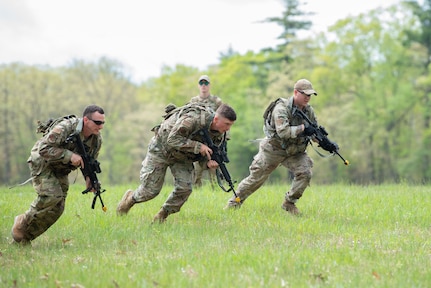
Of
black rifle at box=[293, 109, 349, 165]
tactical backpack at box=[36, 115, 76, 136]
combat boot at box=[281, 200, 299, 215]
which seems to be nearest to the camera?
tactical backpack at box=[36, 115, 76, 136]

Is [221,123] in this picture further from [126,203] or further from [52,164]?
[52,164]

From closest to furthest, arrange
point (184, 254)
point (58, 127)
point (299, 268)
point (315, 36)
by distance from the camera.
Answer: point (299, 268) → point (184, 254) → point (58, 127) → point (315, 36)

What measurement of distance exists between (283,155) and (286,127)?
786 millimetres

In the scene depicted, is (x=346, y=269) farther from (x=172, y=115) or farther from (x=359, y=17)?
(x=359, y=17)

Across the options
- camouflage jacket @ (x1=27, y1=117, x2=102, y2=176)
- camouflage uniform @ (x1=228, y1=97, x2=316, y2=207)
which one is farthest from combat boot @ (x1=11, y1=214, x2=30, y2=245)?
camouflage uniform @ (x1=228, y1=97, x2=316, y2=207)

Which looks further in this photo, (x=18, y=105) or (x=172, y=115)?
(x=18, y=105)

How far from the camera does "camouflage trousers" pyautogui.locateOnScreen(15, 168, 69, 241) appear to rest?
7207 mm

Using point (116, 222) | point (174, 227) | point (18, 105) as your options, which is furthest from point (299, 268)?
point (18, 105)

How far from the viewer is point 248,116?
45.9 meters

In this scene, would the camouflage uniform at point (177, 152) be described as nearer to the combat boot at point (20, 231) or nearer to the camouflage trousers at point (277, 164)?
the camouflage trousers at point (277, 164)

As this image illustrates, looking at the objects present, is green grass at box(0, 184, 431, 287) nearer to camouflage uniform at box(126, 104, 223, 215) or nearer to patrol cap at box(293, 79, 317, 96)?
camouflage uniform at box(126, 104, 223, 215)

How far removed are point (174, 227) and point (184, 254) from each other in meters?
1.86

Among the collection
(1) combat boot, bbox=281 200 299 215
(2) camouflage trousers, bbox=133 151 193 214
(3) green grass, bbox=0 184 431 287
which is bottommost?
(3) green grass, bbox=0 184 431 287

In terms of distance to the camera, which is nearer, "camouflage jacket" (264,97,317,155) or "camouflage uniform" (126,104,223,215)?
"camouflage uniform" (126,104,223,215)
